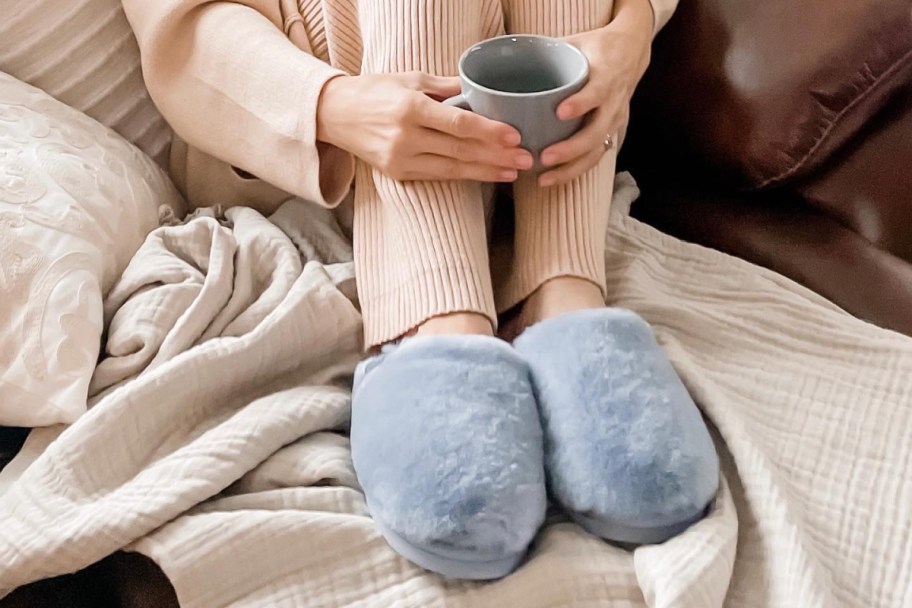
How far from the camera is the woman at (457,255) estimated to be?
60cm

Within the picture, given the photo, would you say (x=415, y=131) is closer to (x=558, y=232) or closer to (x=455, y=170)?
(x=455, y=170)

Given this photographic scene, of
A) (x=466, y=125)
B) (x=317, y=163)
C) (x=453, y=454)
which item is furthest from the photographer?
(x=317, y=163)

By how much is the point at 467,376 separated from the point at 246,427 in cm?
16

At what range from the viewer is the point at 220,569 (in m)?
0.58

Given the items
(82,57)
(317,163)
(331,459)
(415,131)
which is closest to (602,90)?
(415,131)

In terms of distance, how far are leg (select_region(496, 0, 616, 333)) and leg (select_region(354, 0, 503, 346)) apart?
0.04 metres

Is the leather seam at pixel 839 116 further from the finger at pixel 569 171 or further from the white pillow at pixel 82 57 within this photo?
the white pillow at pixel 82 57

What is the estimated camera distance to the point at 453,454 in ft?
1.95

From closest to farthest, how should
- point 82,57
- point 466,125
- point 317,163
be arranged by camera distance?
point 466,125
point 317,163
point 82,57

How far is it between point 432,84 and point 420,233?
0.41ft

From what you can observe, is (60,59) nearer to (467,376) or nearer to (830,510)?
(467,376)

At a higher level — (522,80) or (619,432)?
(522,80)

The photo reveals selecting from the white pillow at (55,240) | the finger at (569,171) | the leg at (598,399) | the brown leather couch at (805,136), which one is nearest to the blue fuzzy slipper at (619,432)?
the leg at (598,399)

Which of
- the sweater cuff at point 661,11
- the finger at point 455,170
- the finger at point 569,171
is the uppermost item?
the sweater cuff at point 661,11
